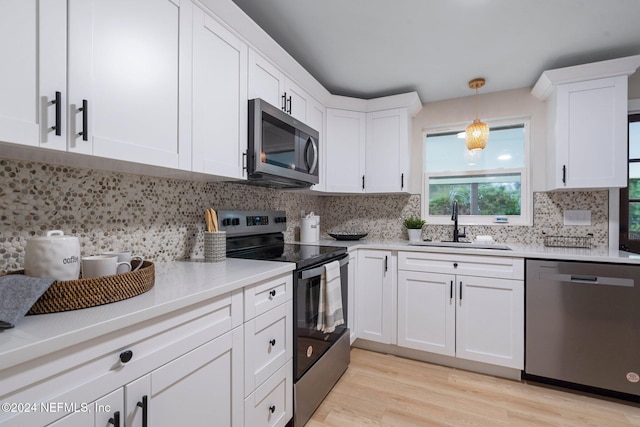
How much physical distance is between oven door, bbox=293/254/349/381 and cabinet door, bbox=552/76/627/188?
82.1 inches

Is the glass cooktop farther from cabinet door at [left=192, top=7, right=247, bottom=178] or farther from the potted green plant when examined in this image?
the potted green plant

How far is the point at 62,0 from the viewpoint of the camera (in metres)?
0.86

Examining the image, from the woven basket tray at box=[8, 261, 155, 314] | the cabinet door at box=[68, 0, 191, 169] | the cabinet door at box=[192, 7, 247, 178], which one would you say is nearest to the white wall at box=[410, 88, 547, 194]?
the cabinet door at box=[192, 7, 247, 178]

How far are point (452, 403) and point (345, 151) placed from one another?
2.10 metres

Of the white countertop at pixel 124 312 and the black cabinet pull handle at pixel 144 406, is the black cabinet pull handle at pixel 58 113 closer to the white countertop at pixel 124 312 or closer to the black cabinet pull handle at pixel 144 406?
the white countertop at pixel 124 312

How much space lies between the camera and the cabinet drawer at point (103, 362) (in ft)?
1.92

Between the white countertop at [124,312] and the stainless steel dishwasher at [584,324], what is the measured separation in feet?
6.11

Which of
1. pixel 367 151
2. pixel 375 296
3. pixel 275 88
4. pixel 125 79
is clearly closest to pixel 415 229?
pixel 375 296

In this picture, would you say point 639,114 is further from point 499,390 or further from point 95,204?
point 95,204

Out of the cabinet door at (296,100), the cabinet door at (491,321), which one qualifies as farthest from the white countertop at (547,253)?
the cabinet door at (296,100)

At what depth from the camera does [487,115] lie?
9.11 ft

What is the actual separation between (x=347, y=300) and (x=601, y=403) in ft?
5.59

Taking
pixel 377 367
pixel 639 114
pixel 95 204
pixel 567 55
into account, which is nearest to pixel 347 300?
pixel 377 367

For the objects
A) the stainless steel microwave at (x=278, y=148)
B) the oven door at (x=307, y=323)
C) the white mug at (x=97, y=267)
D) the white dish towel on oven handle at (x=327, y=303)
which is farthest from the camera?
the white dish towel on oven handle at (x=327, y=303)
